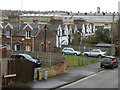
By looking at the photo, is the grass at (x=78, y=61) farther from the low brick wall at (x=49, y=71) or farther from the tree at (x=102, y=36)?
the tree at (x=102, y=36)

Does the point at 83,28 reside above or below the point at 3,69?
above

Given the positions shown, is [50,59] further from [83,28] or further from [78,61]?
[83,28]

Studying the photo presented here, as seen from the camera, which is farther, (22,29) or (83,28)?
(83,28)

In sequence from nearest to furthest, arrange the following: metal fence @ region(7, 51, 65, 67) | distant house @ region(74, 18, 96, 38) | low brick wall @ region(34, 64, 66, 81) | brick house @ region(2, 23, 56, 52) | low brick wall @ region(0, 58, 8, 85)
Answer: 1. low brick wall @ region(0, 58, 8, 85)
2. low brick wall @ region(34, 64, 66, 81)
3. metal fence @ region(7, 51, 65, 67)
4. brick house @ region(2, 23, 56, 52)
5. distant house @ region(74, 18, 96, 38)

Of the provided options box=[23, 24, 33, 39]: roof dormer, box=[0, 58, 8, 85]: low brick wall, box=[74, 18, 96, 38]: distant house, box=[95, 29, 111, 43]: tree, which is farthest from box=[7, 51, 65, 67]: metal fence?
box=[74, 18, 96, 38]: distant house

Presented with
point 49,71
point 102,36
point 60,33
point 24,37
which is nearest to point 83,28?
point 102,36

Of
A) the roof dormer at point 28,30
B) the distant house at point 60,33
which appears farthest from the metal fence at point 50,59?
the distant house at point 60,33

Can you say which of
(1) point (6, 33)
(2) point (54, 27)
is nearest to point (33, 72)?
(1) point (6, 33)

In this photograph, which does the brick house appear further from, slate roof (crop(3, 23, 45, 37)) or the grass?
the grass

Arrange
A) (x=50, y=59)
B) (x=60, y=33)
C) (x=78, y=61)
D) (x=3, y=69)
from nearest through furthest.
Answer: (x=3, y=69) → (x=50, y=59) → (x=78, y=61) → (x=60, y=33)

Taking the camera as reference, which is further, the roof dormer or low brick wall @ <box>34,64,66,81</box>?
the roof dormer

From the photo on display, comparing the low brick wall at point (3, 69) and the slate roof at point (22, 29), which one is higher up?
the slate roof at point (22, 29)

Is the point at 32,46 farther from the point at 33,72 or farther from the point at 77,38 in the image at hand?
the point at 33,72

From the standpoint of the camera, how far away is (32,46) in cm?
4384
